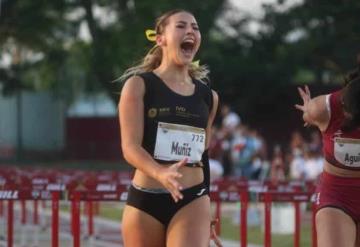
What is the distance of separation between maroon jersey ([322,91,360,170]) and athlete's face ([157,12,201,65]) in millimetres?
1393

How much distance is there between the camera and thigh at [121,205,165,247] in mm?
6359

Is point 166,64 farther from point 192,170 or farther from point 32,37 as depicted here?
point 32,37

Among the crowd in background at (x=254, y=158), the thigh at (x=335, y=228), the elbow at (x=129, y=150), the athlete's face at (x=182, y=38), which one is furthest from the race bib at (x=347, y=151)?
the crowd in background at (x=254, y=158)

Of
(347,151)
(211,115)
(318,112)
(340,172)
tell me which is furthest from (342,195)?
(211,115)

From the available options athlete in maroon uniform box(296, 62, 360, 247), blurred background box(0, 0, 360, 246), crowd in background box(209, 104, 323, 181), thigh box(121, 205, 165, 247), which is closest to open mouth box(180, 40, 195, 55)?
thigh box(121, 205, 165, 247)

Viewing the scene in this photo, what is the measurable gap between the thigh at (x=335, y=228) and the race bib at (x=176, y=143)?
127 cm

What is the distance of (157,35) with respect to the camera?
6.69m

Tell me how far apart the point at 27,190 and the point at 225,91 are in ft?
101

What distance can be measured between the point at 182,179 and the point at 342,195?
1517 mm

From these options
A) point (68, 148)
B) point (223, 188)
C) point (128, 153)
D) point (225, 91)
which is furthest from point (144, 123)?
point (68, 148)

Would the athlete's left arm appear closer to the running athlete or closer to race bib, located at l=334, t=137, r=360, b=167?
the running athlete

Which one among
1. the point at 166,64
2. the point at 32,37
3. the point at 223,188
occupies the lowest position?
the point at 223,188

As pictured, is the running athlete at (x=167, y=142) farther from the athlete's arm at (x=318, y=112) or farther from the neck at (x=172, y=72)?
the athlete's arm at (x=318, y=112)

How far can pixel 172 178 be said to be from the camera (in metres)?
6.00
